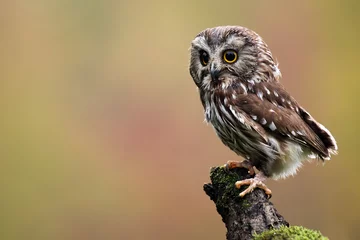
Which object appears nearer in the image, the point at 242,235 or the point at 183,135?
the point at 242,235

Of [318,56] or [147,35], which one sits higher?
[147,35]

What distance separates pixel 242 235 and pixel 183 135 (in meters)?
2.72

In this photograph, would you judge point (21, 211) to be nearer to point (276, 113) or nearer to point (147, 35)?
point (147, 35)

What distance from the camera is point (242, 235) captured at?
74.2 inches

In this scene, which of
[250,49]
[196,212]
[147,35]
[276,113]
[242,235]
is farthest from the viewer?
[147,35]

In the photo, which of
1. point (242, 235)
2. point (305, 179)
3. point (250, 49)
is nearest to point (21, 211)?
point (305, 179)

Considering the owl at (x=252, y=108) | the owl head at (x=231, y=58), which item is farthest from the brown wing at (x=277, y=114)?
the owl head at (x=231, y=58)

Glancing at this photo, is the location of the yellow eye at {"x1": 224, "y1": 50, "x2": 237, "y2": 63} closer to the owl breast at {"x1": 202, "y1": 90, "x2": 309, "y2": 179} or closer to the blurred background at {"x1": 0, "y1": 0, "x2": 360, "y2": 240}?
the owl breast at {"x1": 202, "y1": 90, "x2": 309, "y2": 179}

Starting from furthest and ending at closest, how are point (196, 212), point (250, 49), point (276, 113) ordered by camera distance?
point (196, 212) → point (250, 49) → point (276, 113)

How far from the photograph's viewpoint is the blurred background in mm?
4543

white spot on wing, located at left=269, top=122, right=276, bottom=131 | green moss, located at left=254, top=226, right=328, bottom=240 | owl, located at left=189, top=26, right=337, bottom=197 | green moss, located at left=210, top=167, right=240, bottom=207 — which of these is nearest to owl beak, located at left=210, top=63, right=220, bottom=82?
owl, located at left=189, top=26, right=337, bottom=197

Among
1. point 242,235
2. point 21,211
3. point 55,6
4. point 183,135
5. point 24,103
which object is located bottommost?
point 242,235

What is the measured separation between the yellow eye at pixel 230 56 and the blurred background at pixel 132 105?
1830 millimetres

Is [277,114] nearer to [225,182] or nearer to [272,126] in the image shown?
[272,126]
